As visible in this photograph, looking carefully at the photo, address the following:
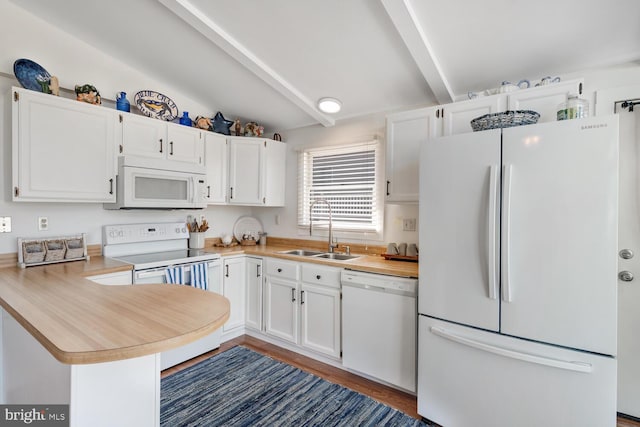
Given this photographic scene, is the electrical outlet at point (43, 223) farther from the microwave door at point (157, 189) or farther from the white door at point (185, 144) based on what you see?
the white door at point (185, 144)

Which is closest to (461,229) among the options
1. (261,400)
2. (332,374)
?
(332,374)

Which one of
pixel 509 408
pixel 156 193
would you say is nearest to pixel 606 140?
pixel 509 408

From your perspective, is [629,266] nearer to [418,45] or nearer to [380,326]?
[380,326]

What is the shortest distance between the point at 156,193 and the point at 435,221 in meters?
2.35

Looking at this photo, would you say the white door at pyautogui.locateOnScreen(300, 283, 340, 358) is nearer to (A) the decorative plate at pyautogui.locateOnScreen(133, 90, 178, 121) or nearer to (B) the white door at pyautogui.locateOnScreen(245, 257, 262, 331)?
(B) the white door at pyautogui.locateOnScreen(245, 257, 262, 331)

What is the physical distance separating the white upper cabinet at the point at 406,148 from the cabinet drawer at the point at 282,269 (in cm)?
108

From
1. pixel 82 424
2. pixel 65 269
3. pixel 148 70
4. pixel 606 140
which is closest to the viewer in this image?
pixel 82 424

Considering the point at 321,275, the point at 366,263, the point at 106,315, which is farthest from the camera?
the point at 321,275

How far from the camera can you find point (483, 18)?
6.13 feet

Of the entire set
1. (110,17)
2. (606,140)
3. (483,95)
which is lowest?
(606,140)

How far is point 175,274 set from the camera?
8.44ft

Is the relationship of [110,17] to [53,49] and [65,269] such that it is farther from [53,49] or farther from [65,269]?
[65,269]

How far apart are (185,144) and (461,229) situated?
2617 mm

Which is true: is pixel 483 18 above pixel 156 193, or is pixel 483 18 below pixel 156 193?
above
